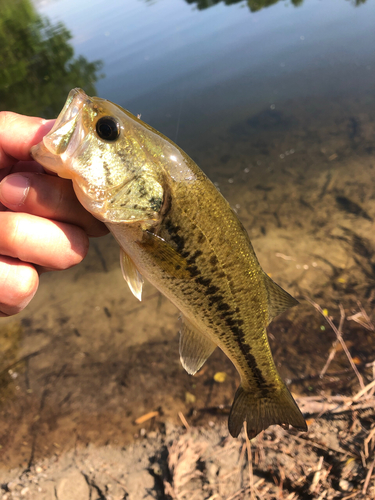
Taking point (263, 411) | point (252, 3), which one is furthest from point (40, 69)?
point (263, 411)

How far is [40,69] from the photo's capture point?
1559cm

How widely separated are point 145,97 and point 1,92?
7.82m

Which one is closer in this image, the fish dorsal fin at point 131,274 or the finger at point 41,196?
the finger at point 41,196

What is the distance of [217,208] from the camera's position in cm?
182

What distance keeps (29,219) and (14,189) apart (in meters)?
0.18

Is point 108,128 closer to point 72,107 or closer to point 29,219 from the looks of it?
point 72,107

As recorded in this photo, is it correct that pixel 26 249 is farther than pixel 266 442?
No

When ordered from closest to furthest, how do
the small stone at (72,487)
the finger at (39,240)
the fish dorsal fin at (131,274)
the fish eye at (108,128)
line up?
the fish eye at (108,128) < the finger at (39,240) < the fish dorsal fin at (131,274) < the small stone at (72,487)

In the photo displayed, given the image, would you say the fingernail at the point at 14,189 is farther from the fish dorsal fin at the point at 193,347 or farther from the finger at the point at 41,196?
the fish dorsal fin at the point at 193,347

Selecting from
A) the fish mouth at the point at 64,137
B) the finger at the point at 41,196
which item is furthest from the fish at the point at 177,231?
the finger at the point at 41,196

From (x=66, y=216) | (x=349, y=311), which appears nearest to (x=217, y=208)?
(x=66, y=216)

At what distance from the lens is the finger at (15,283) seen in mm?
1808

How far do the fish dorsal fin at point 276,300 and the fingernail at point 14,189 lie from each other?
157 centimetres

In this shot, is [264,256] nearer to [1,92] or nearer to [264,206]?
[264,206]
